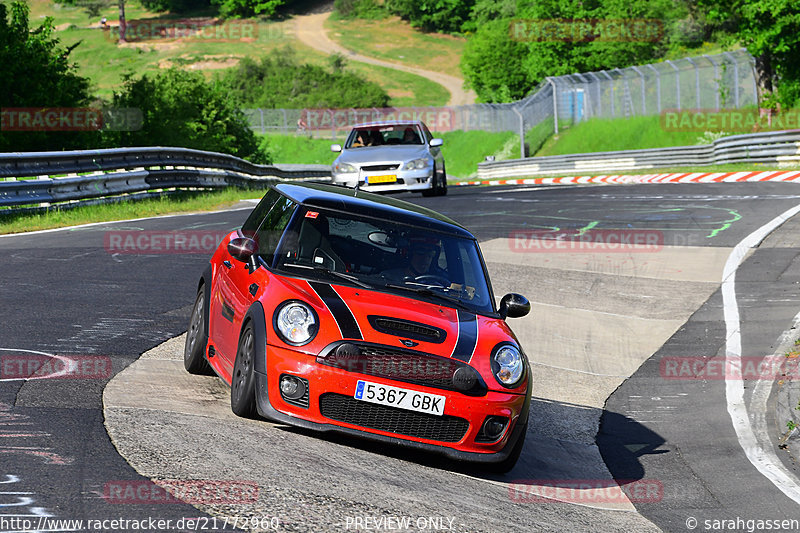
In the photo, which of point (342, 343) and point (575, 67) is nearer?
point (342, 343)

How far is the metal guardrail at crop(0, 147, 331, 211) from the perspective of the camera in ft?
58.9

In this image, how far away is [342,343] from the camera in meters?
6.16

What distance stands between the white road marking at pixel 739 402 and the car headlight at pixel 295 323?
3140 millimetres

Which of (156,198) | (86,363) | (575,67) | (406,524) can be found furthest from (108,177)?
(575,67)

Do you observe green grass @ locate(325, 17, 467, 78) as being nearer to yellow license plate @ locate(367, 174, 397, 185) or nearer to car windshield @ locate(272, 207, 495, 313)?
yellow license plate @ locate(367, 174, 397, 185)

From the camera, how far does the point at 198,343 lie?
7.76 metres

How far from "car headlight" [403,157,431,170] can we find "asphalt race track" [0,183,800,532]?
6.20 meters

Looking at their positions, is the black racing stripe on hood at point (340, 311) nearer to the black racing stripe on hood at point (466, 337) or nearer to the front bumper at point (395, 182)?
the black racing stripe on hood at point (466, 337)

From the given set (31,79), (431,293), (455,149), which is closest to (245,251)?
(431,293)

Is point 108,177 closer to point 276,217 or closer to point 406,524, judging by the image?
point 276,217

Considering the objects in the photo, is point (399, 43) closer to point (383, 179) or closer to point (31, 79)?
point (31, 79)

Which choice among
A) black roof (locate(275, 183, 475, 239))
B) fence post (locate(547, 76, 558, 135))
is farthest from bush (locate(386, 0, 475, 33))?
black roof (locate(275, 183, 475, 239))

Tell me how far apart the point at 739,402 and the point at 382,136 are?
15.1 meters

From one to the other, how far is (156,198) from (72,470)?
18.4 metres
